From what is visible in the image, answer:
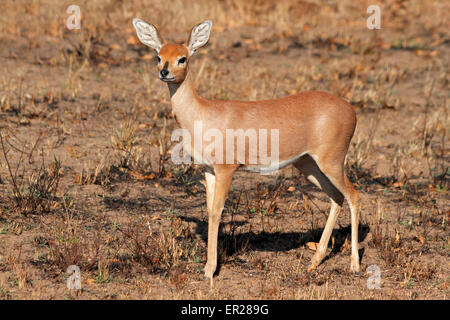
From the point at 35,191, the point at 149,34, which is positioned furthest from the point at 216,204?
the point at 35,191

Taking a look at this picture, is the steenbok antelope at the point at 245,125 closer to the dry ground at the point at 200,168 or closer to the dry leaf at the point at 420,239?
the dry ground at the point at 200,168

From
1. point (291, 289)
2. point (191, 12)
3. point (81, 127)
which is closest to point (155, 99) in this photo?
point (81, 127)

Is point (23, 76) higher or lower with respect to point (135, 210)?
higher

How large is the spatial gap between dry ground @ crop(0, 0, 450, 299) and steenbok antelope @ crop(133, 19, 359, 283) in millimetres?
645

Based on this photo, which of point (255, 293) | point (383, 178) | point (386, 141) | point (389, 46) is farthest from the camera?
point (389, 46)

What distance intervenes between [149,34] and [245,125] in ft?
4.41

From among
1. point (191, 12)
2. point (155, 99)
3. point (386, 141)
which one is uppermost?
point (191, 12)

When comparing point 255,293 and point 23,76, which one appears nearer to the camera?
point 255,293

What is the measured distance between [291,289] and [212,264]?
0.83 metres

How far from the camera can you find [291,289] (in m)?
6.59

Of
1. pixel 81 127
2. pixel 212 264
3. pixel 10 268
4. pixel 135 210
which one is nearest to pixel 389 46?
pixel 81 127

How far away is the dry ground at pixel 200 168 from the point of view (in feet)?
22.3

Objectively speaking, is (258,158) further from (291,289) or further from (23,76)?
(23,76)

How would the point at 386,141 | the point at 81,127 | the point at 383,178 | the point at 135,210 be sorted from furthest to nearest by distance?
the point at 386,141, the point at 81,127, the point at 383,178, the point at 135,210
